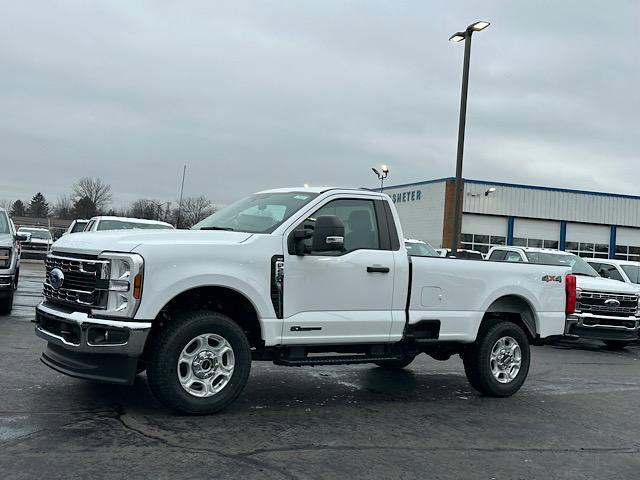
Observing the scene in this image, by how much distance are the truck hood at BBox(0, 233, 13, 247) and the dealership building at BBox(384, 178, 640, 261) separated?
33.2 meters

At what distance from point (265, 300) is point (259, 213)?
42.8 inches

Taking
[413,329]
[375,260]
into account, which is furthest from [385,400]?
[375,260]

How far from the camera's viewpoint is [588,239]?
1887 inches

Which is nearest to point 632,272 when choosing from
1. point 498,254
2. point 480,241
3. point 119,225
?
point 498,254

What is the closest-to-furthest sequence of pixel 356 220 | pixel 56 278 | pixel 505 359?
1. pixel 56 278
2. pixel 356 220
3. pixel 505 359

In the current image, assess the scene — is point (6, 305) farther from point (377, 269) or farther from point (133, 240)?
point (377, 269)

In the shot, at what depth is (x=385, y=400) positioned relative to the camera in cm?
724

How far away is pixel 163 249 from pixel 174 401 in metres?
1.28

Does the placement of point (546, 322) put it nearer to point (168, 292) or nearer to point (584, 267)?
point (168, 292)

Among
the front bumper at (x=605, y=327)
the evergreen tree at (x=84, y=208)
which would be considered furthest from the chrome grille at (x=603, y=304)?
the evergreen tree at (x=84, y=208)

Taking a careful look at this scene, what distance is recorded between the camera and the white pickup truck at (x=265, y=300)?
5.64 m

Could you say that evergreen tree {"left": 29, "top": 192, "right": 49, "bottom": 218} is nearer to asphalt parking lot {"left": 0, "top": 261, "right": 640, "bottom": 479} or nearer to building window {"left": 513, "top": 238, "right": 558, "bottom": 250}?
building window {"left": 513, "top": 238, "right": 558, "bottom": 250}

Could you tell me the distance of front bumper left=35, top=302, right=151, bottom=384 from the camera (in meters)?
5.51

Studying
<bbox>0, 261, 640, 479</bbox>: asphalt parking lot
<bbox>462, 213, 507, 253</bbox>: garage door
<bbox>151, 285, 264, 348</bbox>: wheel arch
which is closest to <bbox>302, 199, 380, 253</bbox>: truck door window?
<bbox>151, 285, 264, 348</bbox>: wheel arch
